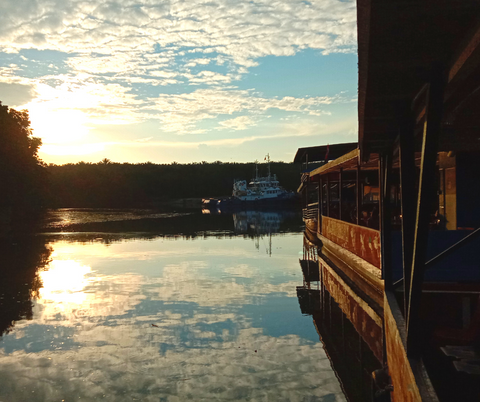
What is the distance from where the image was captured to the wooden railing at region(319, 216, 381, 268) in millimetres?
10656

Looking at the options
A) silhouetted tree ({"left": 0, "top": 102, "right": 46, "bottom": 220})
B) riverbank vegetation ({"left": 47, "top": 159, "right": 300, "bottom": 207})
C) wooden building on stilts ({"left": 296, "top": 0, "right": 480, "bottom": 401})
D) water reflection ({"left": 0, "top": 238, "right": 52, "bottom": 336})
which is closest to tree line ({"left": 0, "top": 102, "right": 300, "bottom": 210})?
riverbank vegetation ({"left": 47, "top": 159, "right": 300, "bottom": 207})

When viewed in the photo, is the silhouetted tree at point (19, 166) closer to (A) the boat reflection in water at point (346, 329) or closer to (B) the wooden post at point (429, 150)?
(A) the boat reflection in water at point (346, 329)

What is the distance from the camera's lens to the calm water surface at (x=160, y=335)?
642cm

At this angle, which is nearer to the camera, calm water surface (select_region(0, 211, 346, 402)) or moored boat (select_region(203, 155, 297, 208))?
calm water surface (select_region(0, 211, 346, 402))

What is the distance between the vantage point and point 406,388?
405 centimetres

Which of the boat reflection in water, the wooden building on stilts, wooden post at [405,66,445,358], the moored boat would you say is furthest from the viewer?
the moored boat

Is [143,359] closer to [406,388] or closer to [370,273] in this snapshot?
[406,388]

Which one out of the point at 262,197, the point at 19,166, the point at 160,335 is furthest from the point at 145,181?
the point at 160,335

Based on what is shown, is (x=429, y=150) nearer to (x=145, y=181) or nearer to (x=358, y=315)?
(x=358, y=315)

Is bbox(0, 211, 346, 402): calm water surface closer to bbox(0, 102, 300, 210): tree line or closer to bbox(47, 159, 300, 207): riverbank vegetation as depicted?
bbox(0, 102, 300, 210): tree line

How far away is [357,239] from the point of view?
41.7 feet

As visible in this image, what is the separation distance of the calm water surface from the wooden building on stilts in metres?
1.51

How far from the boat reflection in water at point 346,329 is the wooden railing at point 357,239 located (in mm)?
934

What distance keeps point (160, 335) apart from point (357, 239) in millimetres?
6040
